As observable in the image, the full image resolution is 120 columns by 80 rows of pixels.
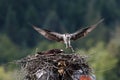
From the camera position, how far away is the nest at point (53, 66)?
643 inches

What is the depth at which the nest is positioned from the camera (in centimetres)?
1634

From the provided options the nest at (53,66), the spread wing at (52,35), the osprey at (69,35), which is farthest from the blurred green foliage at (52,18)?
the nest at (53,66)

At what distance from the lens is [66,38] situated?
58.7ft

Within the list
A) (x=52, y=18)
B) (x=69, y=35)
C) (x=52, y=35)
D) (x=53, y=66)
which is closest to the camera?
(x=53, y=66)

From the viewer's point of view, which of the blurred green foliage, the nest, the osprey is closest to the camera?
the nest

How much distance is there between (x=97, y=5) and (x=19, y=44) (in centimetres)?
2693

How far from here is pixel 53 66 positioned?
1645cm

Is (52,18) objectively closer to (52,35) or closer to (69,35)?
(52,35)

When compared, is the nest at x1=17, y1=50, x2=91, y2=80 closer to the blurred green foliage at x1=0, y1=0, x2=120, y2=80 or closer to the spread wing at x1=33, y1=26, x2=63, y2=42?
the spread wing at x1=33, y1=26, x2=63, y2=42

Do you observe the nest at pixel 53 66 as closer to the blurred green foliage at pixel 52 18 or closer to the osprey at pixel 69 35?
the osprey at pixel 69 35

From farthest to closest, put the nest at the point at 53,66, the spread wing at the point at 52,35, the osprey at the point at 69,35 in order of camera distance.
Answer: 1. the spread wing at the point at 52,35
2. the osprey at the point at 69,35
3. the nest at the point at 53,66

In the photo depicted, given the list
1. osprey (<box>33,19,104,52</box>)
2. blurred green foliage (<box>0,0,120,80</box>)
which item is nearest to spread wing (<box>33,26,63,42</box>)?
osprey (<box>33,19,104,52</box>)

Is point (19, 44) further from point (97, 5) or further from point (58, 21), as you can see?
point (97, 5)

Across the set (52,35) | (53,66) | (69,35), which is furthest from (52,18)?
(53,66)
